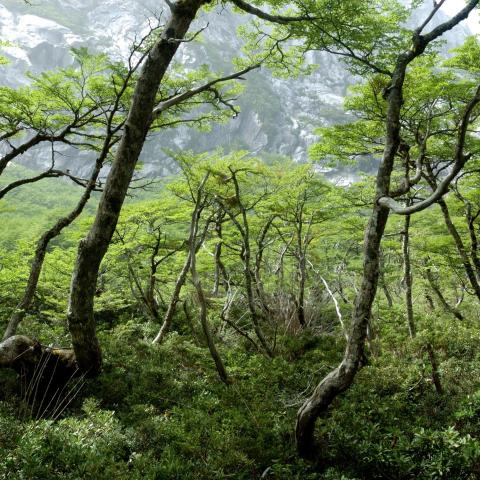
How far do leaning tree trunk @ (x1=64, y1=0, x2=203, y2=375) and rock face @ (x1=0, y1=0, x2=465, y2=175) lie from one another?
62430 mm

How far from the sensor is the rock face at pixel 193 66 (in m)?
74.8

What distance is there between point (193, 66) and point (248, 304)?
79776 millimetres

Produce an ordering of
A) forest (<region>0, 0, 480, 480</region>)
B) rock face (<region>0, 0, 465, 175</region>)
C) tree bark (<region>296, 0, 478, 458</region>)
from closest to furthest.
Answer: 1. tree bark (<region>296, 0, 478, 458</region>)
2. forest (<region>0, 0, 480, 480</region>)
3. rock face (<region>0, 0, 465, 175</region>)

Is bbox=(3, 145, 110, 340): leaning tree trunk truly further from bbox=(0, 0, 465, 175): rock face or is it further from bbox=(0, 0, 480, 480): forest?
bbox=(0, 0, 465, 175): rock face

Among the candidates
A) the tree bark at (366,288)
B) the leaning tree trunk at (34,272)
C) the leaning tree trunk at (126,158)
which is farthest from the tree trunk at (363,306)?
the leaning tree trunk at (34,272)

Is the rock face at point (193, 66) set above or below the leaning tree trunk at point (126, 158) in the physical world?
above

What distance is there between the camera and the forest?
4398 mm

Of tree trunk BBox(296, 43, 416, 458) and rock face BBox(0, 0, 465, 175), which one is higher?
rock face BBox(0, 0, 465, 175)

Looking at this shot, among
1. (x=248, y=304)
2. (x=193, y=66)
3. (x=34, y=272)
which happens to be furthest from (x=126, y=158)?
(x=193, y=66)

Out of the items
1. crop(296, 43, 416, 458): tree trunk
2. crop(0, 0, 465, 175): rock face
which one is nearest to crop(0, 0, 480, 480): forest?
crop(296, 43, 416, 458): tree trunk

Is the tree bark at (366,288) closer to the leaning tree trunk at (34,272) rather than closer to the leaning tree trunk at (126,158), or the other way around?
Answer: the leaning tree trunk at (126,158)

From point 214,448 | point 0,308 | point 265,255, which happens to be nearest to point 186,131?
point 265,255

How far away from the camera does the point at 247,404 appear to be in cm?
615

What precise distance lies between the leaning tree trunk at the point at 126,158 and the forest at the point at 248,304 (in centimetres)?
2
